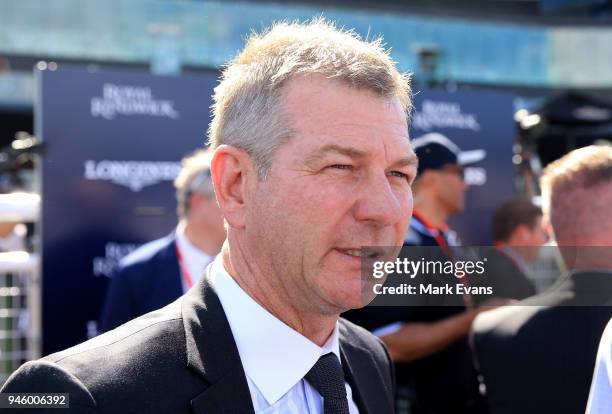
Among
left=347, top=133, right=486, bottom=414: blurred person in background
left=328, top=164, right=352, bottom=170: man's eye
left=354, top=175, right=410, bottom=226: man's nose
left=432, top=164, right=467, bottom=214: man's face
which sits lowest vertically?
left=347, top=133, right=486, bottom=414: blurred person in background

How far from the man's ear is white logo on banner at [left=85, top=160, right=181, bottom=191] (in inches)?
99.7

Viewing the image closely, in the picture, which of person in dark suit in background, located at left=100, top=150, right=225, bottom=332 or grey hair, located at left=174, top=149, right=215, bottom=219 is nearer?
person in dark suit in background, located at left=100, top=150, right=225, bottom=332

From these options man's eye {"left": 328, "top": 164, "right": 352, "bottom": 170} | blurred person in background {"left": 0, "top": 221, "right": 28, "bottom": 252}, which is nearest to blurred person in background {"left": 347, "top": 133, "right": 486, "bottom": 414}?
man's eye {"left": 328, "top": 164, "right": 352, "bottom": 170}

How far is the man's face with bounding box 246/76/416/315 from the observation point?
4.09ft

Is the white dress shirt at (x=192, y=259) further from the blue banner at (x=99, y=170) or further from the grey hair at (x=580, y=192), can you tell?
the grey hair at (x=580, y=192)

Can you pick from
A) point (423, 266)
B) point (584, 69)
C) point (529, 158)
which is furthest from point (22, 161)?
point (584, 69)

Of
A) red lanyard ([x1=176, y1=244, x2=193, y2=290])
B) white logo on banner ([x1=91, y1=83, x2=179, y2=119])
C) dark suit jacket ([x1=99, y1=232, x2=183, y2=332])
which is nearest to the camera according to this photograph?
dark suit jacket ([x1=99, y1=232, x2=183, y2=332])

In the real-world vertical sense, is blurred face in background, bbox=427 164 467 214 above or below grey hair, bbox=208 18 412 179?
below

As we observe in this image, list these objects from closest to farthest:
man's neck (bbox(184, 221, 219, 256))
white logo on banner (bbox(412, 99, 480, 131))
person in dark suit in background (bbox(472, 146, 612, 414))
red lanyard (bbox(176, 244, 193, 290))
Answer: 1. person in dark suit in background (bbox(472, 146, 612, 414))
2. red lanyard (bbox(176, 244, 193, 290))
3. man's neck (bbox(184, 221, 219, 256))
4. white logo on banner (bbox(412, 99, 480, 131))

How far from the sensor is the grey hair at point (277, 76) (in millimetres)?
1313

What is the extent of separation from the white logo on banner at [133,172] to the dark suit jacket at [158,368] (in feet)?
7.95

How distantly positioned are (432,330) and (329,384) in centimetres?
169

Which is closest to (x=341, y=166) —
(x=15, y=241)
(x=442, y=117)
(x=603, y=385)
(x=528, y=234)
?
(x=603, y=385)

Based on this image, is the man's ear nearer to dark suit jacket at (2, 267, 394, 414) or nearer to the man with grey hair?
the man with grey hair
